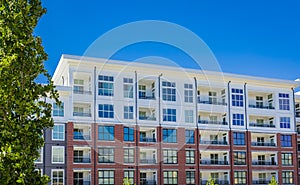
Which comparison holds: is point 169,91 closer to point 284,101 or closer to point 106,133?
point 106,133

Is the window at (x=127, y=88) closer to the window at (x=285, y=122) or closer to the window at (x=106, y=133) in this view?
the window at (x=106, y=133)

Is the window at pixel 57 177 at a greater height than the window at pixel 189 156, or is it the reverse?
the window at pixel 189 156

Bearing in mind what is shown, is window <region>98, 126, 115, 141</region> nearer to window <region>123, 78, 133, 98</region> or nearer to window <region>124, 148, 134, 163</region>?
window <region>124, 148, 134, 163</region>

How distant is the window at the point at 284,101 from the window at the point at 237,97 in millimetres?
4304

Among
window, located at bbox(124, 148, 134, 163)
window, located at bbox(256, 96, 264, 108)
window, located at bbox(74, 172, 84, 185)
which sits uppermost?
window, located at bbox(256, 96, 264, 108)

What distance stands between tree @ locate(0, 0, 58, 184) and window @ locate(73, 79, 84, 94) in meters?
24.6

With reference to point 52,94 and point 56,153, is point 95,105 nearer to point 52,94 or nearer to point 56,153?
point 56,153

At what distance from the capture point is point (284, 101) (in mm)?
44688

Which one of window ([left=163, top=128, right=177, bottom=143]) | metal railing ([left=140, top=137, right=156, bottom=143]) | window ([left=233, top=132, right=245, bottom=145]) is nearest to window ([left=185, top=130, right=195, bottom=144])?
window ([left=163, top=128, right=177, bottom=143])

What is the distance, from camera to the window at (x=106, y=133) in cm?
3641

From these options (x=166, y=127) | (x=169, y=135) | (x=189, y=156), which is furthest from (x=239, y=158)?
(x=166, y=127)

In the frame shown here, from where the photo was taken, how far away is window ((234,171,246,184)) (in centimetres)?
4088

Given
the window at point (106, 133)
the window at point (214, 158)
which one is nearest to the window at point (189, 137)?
the window at point (214, 158)

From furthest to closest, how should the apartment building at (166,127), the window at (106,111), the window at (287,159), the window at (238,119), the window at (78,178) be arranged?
the window at (287,159) → the window at (238,119) → the window at (106,111) → the apartment building at (166,127) → the window at (78,178)
